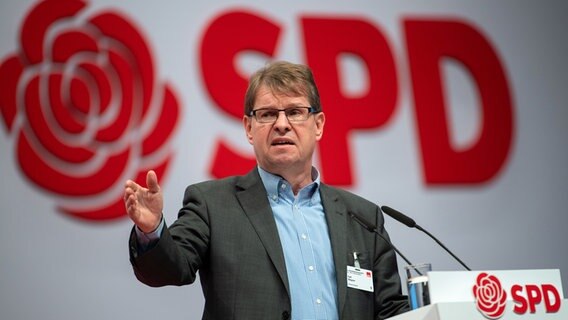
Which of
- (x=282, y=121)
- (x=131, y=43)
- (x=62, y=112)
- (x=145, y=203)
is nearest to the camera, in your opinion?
(x=145, y=203)

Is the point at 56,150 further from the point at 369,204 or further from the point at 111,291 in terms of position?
the point at 369,204

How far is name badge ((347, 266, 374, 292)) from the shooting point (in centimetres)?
279

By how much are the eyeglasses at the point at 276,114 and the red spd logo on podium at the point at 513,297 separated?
112 cm

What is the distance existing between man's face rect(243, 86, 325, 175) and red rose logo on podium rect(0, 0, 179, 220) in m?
1.77

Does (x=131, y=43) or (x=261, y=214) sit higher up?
(x=131, y=43)

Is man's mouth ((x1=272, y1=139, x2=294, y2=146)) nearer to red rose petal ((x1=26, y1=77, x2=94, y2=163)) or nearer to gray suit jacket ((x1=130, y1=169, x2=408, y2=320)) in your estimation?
gray suit jacket ((x1=130, y1=169, x2=408, y2=320))

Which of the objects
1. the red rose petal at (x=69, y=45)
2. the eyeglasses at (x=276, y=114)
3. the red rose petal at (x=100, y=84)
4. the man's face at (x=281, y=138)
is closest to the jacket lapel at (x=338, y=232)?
the man's face at (x=281, y=138)

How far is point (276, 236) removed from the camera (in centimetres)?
277

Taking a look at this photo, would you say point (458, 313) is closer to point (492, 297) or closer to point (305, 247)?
point (492, 297)

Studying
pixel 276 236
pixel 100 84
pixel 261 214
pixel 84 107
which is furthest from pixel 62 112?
pixel 276 236

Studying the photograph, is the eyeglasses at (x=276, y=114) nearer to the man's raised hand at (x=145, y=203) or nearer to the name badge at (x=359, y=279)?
the name badge at (x=359, y=279)

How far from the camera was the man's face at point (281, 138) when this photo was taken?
117 inches

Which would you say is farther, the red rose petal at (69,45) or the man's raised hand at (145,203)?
the red rose petal at (69,45)

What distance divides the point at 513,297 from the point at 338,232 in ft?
2.85
